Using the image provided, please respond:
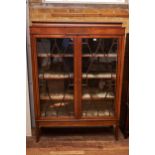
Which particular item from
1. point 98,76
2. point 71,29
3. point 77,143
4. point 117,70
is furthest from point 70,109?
point 71,29

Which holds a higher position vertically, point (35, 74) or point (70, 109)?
point (35, 74)

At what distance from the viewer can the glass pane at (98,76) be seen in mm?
2271

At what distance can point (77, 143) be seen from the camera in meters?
2.33

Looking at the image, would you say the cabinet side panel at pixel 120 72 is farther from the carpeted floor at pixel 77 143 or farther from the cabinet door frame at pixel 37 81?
the cabinet door frame at pixel 37 81

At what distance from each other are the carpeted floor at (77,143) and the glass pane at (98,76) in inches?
11.7

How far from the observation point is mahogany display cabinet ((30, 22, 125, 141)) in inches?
86.0

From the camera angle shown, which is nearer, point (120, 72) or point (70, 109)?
point (120, 72)

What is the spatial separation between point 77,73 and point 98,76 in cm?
27

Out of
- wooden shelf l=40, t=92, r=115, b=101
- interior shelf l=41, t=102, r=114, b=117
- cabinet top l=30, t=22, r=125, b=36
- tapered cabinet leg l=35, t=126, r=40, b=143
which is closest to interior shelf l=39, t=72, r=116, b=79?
wooden shelf l=40, t=92, r=115, b=101

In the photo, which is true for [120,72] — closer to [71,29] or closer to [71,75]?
[71,75]

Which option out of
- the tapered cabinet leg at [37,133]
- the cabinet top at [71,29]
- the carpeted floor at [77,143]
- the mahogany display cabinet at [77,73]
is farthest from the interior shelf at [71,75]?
the carpeted floor at [77,143]

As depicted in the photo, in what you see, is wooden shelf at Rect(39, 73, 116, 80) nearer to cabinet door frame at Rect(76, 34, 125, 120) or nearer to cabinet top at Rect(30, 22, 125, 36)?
cabinet door frame at Rect(76, 34, 125, 120)
